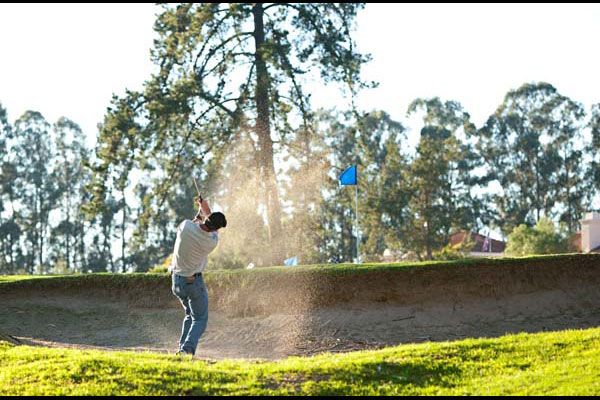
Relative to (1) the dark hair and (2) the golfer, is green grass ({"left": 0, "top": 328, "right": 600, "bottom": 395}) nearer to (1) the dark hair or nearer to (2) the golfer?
(2) the golfer

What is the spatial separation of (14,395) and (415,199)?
4297 cm

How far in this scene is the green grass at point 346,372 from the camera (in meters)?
7.68

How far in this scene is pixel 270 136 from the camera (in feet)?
88.7

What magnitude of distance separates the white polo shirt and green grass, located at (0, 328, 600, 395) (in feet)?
4.00

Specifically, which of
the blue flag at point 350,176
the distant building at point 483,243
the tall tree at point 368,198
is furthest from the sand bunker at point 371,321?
the distant building at point 483,243

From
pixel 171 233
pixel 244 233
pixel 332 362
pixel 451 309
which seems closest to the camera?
pixel 332 362

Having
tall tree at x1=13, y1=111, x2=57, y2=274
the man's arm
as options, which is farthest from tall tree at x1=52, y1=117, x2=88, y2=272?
the man's arm

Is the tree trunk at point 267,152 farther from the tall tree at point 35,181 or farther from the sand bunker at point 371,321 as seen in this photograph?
the tall tree at point 35,181

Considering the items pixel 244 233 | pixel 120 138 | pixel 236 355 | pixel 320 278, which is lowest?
pixel 236 355

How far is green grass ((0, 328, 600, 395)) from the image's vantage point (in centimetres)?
768

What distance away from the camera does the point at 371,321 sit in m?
13.5

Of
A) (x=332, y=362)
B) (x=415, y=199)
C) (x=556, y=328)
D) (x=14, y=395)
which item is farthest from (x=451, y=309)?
(x=415, y=199)

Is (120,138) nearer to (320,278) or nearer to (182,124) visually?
(182,124)

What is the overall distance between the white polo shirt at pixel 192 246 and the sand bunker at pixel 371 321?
256 centimetres
